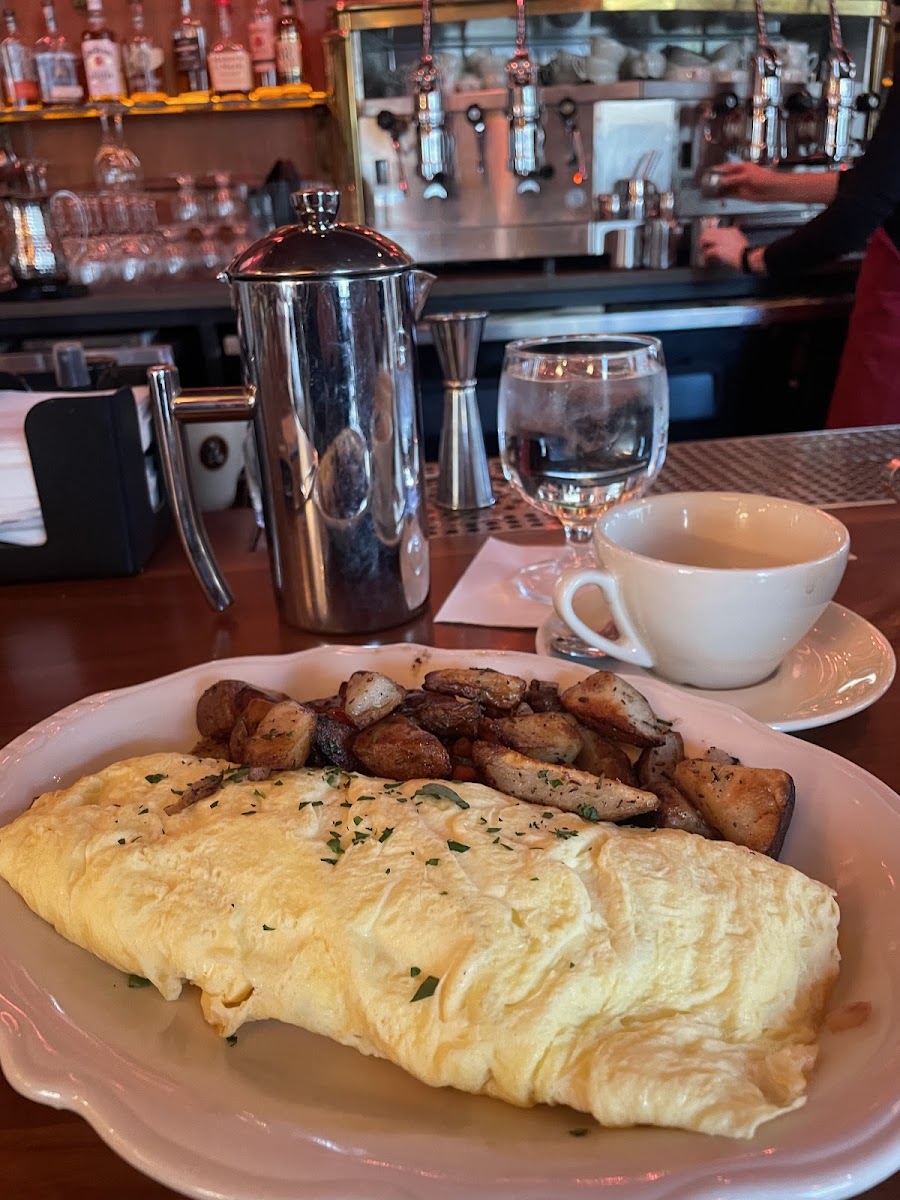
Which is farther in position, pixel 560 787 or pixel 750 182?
pixel 750 182

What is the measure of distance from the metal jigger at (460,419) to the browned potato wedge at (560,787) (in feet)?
2.60

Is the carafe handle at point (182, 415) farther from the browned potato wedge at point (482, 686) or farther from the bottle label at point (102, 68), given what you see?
the bottle label at point (102, 68)

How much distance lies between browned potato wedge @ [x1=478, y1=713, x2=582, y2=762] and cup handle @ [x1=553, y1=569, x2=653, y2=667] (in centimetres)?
14

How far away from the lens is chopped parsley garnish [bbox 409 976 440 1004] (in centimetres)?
49

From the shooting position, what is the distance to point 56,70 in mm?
3668

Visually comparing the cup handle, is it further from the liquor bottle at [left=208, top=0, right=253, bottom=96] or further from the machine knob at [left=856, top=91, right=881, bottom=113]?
the liquor bottle at [left=208, top=0, right=253, bottom=96]

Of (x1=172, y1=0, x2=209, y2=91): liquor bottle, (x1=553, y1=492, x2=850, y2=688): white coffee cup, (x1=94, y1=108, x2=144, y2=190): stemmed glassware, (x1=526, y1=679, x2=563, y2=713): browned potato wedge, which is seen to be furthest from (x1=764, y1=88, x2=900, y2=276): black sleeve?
(x1=94, y1=108, x2=144, y2=190): stemmed glassware

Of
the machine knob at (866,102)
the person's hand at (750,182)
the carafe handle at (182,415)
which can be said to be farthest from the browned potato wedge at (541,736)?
the machine knob at (866,102)

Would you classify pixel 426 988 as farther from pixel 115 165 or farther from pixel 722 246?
pixel 115 165

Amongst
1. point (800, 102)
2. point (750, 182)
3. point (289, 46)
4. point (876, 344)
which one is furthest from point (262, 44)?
point (876, 344)

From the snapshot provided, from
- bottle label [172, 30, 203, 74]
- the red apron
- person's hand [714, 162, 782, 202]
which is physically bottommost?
the red apron

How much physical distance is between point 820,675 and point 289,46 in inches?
144

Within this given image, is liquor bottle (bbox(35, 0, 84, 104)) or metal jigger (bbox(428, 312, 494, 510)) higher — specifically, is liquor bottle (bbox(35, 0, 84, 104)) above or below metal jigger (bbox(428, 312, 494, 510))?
above

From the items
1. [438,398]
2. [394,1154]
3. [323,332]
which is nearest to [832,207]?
[438,398]
